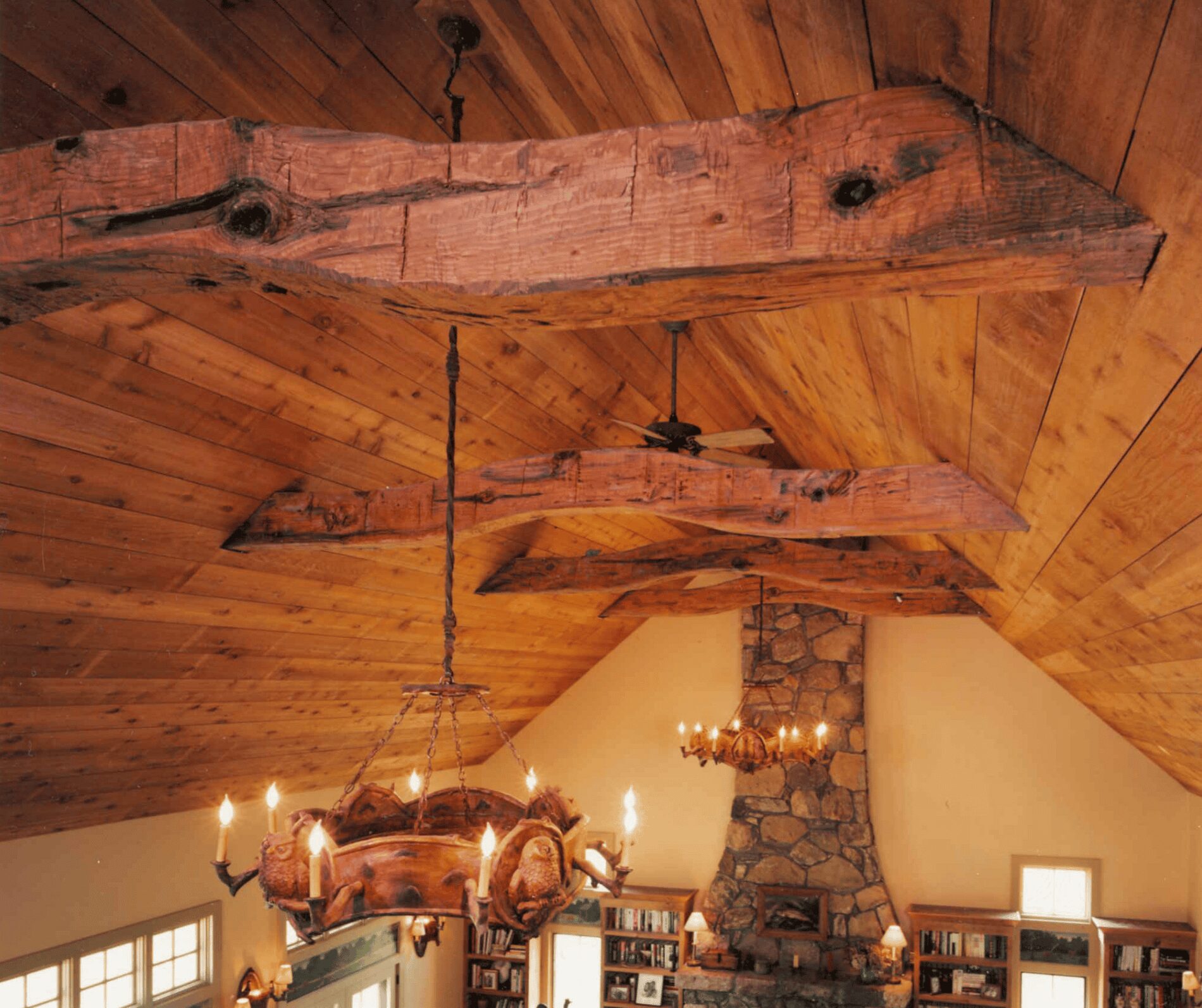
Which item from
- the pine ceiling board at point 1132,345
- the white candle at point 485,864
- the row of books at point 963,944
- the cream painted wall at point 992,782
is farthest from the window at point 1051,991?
the white candle at point 485,864

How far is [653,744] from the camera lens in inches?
386

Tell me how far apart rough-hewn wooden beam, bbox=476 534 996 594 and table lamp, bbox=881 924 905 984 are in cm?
364

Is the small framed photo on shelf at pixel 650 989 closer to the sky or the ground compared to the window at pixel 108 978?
closer to the ground

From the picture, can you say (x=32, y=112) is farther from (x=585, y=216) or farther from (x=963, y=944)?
(x=963, y=944)

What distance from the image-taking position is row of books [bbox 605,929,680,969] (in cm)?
905

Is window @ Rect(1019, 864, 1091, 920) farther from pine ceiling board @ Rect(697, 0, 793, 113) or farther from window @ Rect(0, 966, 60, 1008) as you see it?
pine ceiling board @ Rect(697, 0, 793, 113)

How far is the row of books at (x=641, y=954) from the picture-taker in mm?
9055

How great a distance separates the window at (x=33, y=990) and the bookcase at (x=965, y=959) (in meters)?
6.22

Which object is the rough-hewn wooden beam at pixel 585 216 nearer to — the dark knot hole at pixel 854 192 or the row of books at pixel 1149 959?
the dark knot hole at pixel 854 192

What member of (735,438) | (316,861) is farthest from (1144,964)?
(316,861)

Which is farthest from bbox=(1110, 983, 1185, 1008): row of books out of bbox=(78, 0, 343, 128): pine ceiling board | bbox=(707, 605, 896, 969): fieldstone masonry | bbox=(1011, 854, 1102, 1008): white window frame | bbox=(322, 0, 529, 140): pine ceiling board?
bbox=(78, 0, 343, 128): pine ceiling board

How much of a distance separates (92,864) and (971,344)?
5.36 meters

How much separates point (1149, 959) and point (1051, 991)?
0.84 meters

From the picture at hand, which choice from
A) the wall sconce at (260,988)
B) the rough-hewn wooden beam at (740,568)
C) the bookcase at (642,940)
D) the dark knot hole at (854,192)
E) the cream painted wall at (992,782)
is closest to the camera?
the dark knot hole at (854,192)
